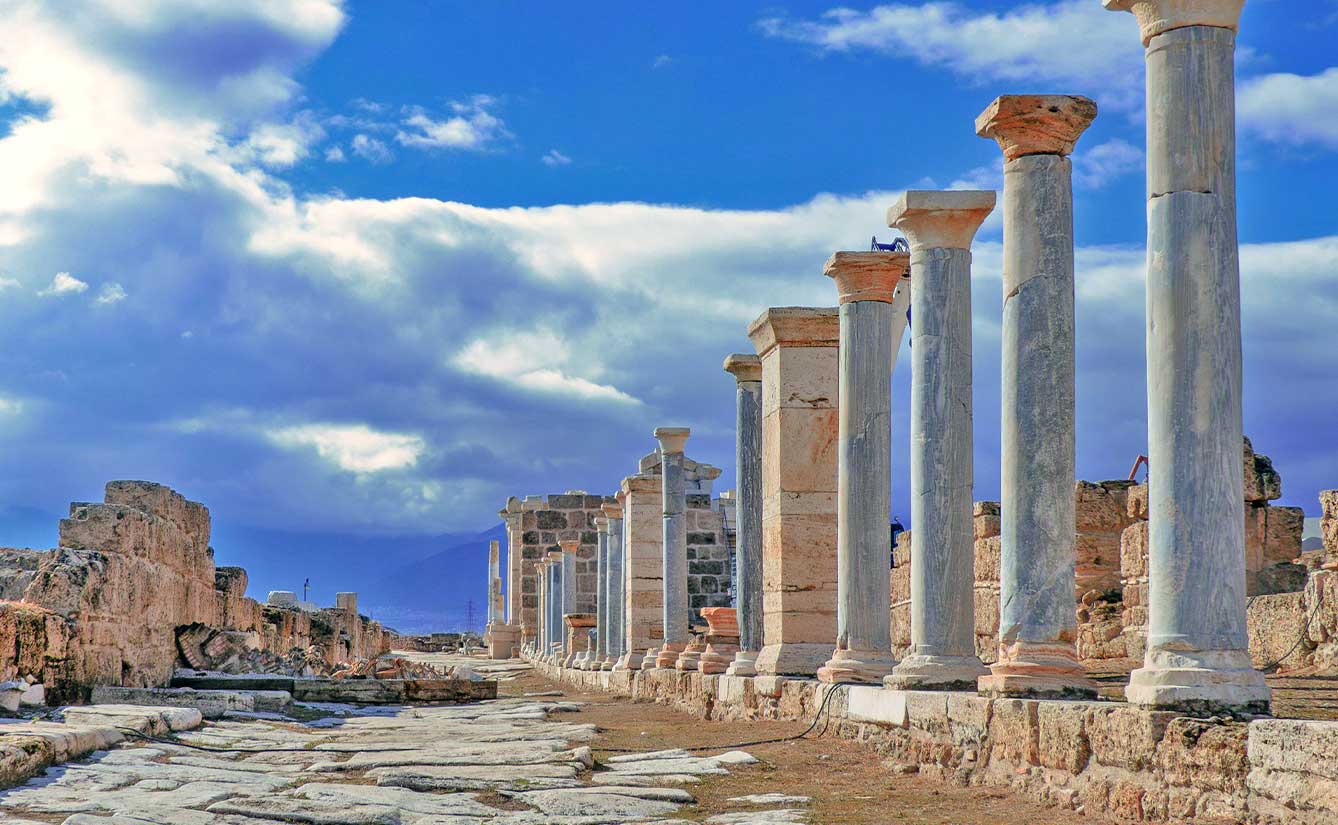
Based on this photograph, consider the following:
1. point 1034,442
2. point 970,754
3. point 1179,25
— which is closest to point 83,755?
point 970,754

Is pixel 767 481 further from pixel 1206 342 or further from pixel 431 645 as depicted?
pixel 431 645

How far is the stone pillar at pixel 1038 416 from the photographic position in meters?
8.31

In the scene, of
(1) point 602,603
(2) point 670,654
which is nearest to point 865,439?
(2) point 670,654

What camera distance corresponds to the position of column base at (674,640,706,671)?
55.8ft

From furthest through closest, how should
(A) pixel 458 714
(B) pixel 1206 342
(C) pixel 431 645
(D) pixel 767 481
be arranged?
(C) pixel 431 645, (A) pixel 458 714, (D) pixel 767 481, (B) pixel 1206 342

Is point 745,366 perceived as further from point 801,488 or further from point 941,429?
point 941,429

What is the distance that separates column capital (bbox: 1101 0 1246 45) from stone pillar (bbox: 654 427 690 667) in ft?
42.2

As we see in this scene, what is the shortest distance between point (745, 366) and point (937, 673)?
618 cm

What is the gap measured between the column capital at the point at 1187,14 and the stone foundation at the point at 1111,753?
121 inches

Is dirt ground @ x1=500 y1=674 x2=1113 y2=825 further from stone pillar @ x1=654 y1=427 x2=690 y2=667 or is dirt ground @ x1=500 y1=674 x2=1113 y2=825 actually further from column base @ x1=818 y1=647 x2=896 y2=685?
stone pillar @ x1=654 y1=427 x2=690 y2=667

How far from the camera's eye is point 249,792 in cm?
747

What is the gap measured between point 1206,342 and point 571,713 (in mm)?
9932

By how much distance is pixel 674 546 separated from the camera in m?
19.5

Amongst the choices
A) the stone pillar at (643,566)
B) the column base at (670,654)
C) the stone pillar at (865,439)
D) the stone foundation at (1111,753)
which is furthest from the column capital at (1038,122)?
the stone pillar at (643,566)
